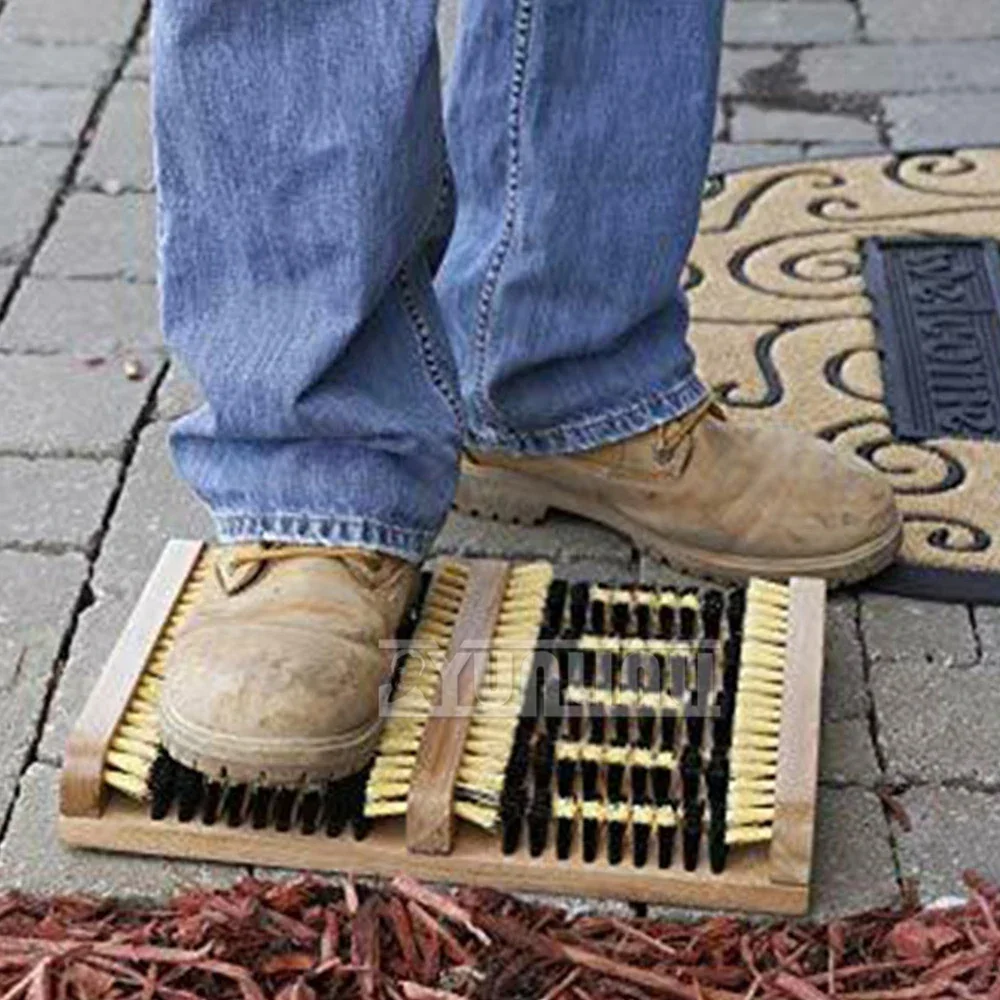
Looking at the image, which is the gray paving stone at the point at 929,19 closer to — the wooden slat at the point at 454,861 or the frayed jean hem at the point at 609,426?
the frayed jean hem at the point at 609,426

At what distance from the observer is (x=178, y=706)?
232cm

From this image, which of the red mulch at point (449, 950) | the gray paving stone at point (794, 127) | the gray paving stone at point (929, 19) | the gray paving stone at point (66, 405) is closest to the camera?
the red mulch at point (449, 950)

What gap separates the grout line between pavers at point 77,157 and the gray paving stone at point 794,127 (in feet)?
3.40

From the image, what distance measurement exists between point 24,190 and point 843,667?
1.71 meters

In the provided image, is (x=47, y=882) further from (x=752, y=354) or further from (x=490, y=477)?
(x=752, y=354)

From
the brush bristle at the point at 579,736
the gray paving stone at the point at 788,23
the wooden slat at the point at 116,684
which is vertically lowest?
the gray paving stone at the point at 788,23

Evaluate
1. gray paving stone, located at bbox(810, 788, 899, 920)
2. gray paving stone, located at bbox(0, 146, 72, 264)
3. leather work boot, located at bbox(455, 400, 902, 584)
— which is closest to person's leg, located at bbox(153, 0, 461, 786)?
leather work boot, located at bbox(455, 400, 902, 584)

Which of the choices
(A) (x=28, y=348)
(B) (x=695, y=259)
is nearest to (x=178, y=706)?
(A) (x=28, y=348)

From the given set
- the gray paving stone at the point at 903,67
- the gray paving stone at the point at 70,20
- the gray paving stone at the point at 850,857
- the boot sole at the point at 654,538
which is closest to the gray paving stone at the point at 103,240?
the gray paving stone at the point at 70,20

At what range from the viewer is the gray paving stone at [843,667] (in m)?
2.56

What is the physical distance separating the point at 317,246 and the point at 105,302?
1190 millimetres

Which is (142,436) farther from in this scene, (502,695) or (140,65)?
(140,65)

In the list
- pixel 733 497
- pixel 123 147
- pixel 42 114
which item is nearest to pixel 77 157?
pixel 123 147

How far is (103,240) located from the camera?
3.63m
